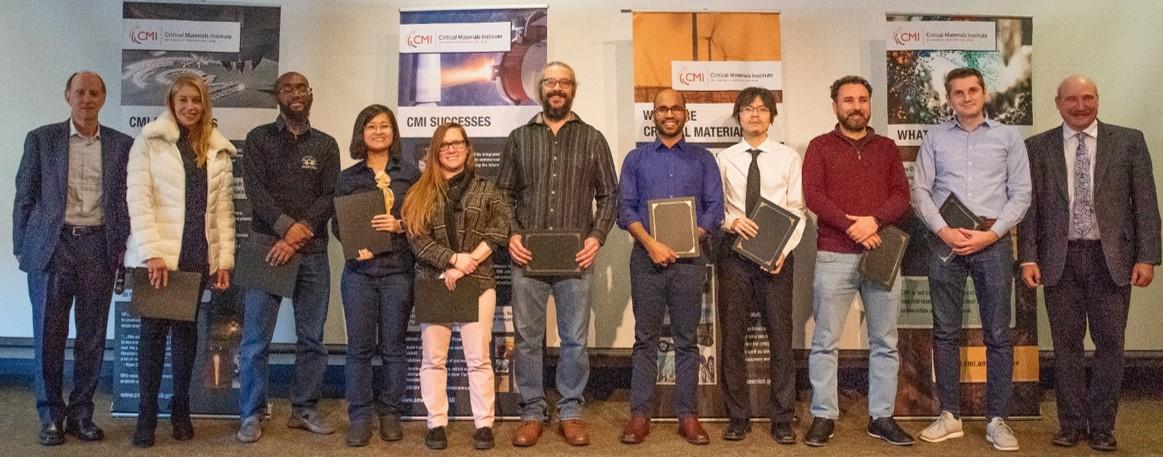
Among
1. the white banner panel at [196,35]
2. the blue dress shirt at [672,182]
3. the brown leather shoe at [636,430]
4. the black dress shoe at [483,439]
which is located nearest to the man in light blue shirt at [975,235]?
the blue dress shirt at [672,182]

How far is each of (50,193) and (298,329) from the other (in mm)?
1312

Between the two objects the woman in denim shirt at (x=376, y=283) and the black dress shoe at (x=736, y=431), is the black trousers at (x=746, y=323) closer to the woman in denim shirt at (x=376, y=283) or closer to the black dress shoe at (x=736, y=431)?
the black dress shoe at (x=736, y=431)

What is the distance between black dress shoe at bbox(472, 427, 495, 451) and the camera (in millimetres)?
3566

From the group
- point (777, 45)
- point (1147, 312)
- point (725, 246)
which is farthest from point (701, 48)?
point (1147, 312)

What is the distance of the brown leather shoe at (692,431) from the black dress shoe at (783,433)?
0.33m

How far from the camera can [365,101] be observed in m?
4.80

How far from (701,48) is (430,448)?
2.60 metres

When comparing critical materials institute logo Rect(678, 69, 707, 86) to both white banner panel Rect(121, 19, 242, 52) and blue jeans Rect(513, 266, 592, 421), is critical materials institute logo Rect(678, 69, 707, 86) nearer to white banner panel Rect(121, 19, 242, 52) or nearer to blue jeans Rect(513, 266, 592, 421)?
blue jeans Rect(513, 266, 592, 421)

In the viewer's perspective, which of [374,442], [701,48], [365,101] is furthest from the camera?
[365,101]

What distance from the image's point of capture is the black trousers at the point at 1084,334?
3.63 meters

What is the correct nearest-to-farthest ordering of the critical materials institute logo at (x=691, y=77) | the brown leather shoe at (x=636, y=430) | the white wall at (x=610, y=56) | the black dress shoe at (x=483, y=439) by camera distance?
the black dress shoe at (x=483, y=439), the brown leather shoe at (x=636, y=430), the critical materials institute logo at (x=691, y=77), the white wall at (x=610, y=56)

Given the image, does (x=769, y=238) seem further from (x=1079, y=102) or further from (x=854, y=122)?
(x=1079, y=102)

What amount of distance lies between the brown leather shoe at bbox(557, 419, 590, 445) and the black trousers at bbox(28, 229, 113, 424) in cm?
232

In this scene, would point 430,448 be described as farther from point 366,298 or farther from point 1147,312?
point 1147,312
